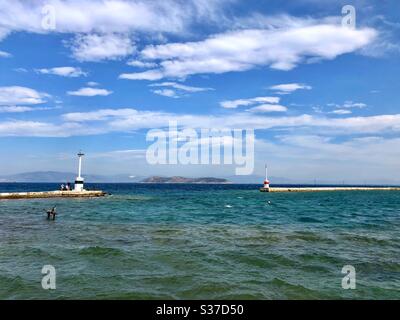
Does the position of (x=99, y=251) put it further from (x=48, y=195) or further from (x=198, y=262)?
(x=48, y=195)

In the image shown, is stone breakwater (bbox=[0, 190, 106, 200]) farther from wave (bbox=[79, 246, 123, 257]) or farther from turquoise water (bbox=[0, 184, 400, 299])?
wave (bbox=[79, 246, 123, 257])

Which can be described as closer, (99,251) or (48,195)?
(99,251)

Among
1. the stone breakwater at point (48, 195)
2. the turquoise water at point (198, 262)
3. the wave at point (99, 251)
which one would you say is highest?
the stone breakwater at point (48, 195)

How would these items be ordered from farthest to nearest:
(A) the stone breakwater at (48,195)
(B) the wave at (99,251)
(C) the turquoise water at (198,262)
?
(A) the stone breakwater at (48,195), (B) the wave at (99,251), (C) the turquoise water at (198,262)

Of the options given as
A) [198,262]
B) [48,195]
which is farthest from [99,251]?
[48,195]

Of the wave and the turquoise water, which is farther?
the wave

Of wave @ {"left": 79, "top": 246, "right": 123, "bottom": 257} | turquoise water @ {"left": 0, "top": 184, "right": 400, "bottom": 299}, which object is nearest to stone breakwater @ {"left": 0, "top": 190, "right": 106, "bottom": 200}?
turquoise water @ {"left": 0, "top": 184, "right": 400, "bottom": 299}

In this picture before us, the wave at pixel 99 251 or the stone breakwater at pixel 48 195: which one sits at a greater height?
the stone breakwater at pixel 48 195

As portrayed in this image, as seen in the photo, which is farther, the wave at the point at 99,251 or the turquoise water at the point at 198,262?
the wave at the point at 99,251

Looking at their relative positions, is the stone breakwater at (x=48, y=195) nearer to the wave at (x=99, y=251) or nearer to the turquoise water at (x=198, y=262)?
the turquoise water at (x=198, y=262)


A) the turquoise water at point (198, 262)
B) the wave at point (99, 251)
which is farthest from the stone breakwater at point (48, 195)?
the wave at point (99, 251)
